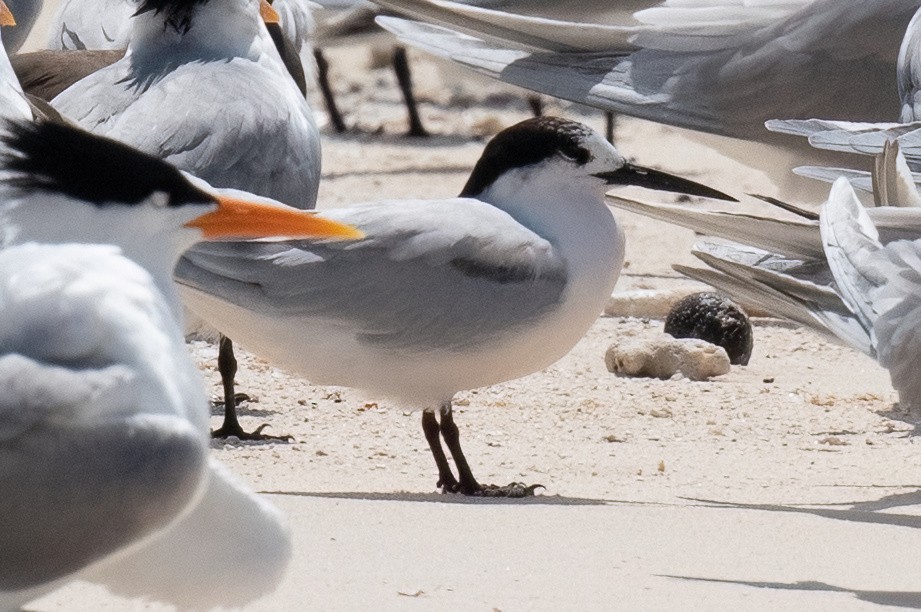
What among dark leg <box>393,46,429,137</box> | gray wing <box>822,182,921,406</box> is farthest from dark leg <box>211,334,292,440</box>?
dark leg <box>393,46,429,137</box>

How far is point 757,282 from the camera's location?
5066mm

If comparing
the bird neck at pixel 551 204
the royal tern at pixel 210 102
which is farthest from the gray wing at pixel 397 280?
the royal tern at pixel 210 102

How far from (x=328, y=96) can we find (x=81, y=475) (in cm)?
1023

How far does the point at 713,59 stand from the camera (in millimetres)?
6410

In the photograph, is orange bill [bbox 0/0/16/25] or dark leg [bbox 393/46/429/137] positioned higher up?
orange bill [bbox 0/0/16/25]

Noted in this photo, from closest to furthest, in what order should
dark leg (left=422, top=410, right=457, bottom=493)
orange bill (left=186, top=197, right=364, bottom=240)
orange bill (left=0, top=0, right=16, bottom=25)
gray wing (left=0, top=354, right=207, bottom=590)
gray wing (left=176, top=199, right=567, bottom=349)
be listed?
gray wing (left=0, top=354, right=207, bottom=590), orange bill (left=186, top=197, right=364, bottom=240), gray wing (left=176, top=199, right=567, bottom=349), dark leg (left=422, top=410, right=457, bottom=493), orange bill (left=0, top=0, right=16, bottom=25)

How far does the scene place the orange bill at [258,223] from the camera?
3227 millimetres

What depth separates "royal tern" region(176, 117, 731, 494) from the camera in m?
4.49

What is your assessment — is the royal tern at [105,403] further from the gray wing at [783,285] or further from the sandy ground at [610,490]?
the gray wing at [783,285]

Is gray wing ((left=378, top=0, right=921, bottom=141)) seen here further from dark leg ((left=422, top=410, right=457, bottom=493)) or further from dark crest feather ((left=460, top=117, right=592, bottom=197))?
dark leg ((left=422, top=410, right=457, bottom=493))

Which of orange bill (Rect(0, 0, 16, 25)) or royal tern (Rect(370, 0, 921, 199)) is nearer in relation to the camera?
orange bill (Rect(0, 0, 16, 25))

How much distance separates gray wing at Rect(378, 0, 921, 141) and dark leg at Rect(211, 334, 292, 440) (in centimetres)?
139

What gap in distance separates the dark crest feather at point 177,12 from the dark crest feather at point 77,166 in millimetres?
2653

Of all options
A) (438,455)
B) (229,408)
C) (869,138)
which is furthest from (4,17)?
(869,138)
